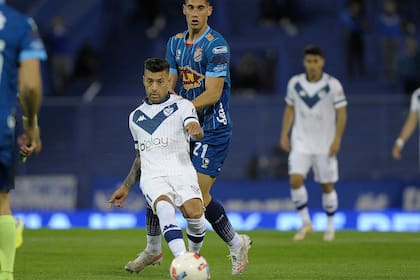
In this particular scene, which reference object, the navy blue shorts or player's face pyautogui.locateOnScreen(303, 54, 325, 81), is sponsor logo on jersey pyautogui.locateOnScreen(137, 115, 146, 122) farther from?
player's face pyautogui.locateOnScreen(303, 54, 325, 81)

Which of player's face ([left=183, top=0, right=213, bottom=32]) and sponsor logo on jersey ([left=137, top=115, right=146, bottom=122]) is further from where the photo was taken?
player's face ([left=183, top=0, right=213, bottom=32])

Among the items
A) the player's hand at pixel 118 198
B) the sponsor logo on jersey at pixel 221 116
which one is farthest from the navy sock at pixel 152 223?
the sponsor logo on jersey at pixel 221 116

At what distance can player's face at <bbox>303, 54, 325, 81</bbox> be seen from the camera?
1499 centimetres

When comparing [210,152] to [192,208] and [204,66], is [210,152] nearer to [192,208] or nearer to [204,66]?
[204,66]

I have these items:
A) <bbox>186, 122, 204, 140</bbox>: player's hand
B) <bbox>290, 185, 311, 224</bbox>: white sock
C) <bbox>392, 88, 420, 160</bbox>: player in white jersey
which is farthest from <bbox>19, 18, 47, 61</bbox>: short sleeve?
<bbox>392, 88, 420, 160</bbox>: player in white jersey

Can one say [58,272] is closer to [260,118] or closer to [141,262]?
[141,262]

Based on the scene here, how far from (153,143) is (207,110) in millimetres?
1117

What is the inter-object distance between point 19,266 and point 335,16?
19.4 m

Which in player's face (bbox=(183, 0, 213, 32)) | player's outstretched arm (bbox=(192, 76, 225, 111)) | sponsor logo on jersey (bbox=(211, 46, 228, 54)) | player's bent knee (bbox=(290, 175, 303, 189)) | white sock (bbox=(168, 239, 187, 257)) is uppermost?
player's face (bbox=(183, 0, 213, 32))

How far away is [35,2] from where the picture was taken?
2927 cm

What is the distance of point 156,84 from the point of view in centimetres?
915

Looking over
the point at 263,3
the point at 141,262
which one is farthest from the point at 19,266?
the point at 263,3

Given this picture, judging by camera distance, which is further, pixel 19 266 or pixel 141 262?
pixel 19 266

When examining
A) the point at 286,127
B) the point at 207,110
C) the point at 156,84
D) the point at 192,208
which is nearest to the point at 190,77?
the point at 207,110
